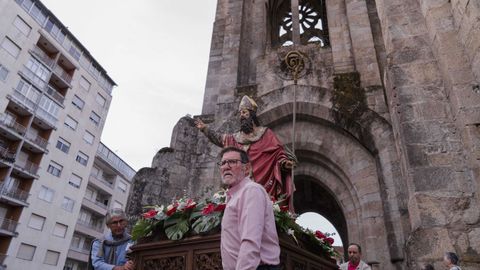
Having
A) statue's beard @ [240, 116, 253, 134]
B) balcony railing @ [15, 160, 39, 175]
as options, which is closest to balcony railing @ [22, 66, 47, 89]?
balcony railing @ [15, 160, 39, 175]

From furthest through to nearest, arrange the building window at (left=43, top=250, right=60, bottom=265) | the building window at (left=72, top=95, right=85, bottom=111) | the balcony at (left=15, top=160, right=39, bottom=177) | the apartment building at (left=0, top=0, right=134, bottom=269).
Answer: the building window at (left=72, top=95, right=85, bottom=111) → the building window at (left=43, top=250, right=60, bottom=265) → the balcony at (left=15, top=160, right=39, bottom=177) → the apartment building at (left=0, top=0, right=134, bottom=269)

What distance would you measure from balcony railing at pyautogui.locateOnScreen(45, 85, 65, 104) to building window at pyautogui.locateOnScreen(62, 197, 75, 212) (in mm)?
9006

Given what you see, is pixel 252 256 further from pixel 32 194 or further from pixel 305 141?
pixel 32 194

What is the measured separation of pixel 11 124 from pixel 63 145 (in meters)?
5.41

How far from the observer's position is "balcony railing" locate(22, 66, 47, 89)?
90.0 ft

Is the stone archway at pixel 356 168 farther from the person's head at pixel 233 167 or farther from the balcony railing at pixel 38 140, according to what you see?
the balcony railing at pixel 38 140

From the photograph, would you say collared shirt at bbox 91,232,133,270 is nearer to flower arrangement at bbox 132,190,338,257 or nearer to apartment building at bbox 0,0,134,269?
flower arrangement at bbox 132,190,338,257

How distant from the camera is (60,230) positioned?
2959 centimetres

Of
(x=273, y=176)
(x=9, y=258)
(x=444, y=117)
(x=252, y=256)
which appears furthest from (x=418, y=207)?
(x=9, y=258)

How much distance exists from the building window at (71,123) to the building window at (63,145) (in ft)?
5.51

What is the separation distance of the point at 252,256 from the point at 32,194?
100ft

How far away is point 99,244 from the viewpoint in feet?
12.5

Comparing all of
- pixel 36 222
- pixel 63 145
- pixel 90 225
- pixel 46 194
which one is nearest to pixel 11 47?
pixel 63 145

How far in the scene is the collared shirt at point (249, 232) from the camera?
1877mm
